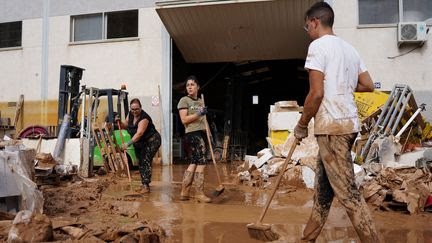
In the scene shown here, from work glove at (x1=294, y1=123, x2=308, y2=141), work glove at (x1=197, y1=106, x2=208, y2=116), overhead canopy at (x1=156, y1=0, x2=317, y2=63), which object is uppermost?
overhead canopy at (x1=156, y1=0, x2=317, y2=63)

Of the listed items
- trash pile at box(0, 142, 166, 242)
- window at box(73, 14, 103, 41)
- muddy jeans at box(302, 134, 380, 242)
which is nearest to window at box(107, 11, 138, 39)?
window at box(73, 14, 103, 41)

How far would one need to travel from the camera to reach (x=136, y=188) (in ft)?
22.1

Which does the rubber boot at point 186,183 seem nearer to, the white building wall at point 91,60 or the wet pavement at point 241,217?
the wet pavement at point 241,217

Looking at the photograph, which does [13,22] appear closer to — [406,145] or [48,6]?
[48,6]

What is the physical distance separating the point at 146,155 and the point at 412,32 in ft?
26.4

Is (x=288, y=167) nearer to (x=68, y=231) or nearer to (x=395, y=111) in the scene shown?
(x=395, y=111)

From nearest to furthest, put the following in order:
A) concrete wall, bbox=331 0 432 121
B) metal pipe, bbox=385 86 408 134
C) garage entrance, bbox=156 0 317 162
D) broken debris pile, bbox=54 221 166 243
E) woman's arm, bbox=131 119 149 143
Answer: broken debris pile, bbox=54 221 166 243, woman's arm, bbox=131 119 149 143, metal pipe, bbox=385 86 408 134, concrete wall, bbox=331 0 432 121, garage entrance, bbox=156 0 317 162

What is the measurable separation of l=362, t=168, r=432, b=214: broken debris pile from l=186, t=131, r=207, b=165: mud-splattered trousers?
2366 mm

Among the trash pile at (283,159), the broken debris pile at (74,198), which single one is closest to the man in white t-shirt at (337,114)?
the broken debris pile at (74,198)

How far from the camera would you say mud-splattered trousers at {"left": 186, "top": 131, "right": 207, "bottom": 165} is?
5.66 metres

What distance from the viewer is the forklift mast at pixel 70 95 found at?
30.4 ft

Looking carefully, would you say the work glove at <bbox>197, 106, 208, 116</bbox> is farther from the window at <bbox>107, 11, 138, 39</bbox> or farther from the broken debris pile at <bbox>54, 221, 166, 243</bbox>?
the window at <bbox>107, 11, 138, 39</bbox>

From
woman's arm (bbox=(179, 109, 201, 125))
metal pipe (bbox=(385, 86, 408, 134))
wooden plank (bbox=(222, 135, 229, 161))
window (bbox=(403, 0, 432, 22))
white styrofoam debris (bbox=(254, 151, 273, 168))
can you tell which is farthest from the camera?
wooden plank (bbox=(222, 135, 229, 161))

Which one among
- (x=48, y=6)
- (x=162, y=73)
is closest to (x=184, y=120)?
(x=162, y=73)
